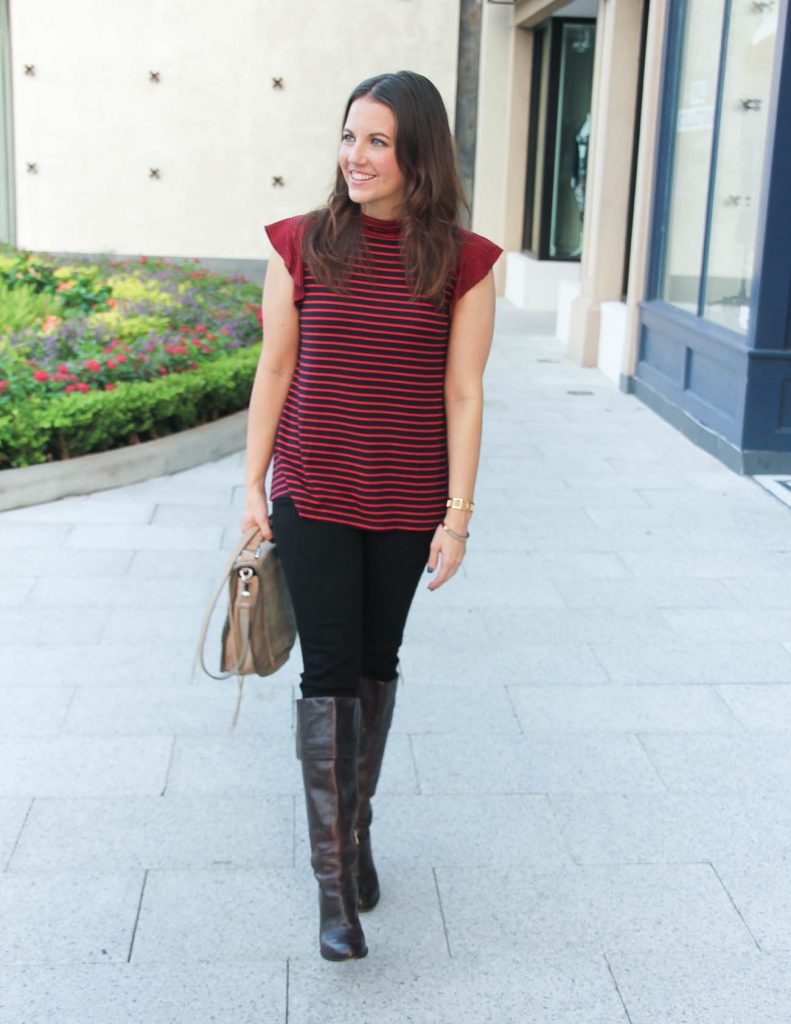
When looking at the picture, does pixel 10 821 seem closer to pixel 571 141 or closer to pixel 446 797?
pixel 446 797

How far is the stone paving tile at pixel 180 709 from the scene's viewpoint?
4027mm

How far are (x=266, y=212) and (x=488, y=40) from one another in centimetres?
412

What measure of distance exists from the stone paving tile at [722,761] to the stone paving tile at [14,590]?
8.45ft

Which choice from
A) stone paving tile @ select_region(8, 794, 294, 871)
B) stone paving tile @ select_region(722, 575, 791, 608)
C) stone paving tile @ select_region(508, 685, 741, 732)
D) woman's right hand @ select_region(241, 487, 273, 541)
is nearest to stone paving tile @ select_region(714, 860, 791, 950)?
stone paving tile @ select_region(508, 685, 741, 732)

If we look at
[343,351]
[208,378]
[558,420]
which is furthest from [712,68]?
[343,351]

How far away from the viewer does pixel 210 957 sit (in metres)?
2.82

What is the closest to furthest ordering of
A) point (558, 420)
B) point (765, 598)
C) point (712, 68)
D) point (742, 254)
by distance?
point (765, 598) → point (742, 254) → point (712, 68) → point (558, 420)

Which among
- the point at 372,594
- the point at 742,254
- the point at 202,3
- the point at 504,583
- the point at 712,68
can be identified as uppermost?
the point at 202,3

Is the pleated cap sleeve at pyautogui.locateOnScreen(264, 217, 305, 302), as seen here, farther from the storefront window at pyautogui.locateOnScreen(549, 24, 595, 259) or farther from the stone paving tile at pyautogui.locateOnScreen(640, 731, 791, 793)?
the storefront window at pyautogui.locateOnScreen(549, 24, 595, 259)

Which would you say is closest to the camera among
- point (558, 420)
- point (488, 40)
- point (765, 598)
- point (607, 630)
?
point (607, 630)

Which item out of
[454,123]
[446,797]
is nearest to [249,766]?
[446,797]

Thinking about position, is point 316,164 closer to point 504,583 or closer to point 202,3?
point 202,3

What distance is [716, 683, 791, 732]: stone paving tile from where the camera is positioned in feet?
13.6

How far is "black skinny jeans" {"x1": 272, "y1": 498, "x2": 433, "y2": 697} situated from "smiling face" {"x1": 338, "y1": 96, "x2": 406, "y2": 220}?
26.4 inches
